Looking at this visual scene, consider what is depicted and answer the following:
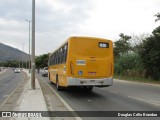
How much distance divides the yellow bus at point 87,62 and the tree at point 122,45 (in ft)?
186

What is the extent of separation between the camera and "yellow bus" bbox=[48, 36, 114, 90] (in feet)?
59.4

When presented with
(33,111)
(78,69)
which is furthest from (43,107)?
(78,69)

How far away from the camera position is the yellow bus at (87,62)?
18094 mm

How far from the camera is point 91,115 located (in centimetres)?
1195

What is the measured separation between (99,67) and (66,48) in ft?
7.49

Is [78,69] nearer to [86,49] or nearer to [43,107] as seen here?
[86,49]

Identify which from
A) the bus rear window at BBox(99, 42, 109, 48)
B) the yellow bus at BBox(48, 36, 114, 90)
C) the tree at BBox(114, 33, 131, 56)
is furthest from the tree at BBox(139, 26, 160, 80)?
the tree at BBox(114, 33, 131, 56)

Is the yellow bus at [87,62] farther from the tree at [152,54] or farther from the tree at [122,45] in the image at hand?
the tree at [122,45]

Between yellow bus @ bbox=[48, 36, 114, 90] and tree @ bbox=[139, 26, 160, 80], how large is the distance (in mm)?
19968

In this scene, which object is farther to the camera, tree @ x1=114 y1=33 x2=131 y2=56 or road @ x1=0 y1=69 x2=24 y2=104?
tree @ x1=114 y1=33 x2=131 y2=56

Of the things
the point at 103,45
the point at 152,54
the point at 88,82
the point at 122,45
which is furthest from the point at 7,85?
the point at 122,45

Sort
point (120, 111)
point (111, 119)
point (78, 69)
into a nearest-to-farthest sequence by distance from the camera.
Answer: point (111, 119) < point (120, 111) < point (78, 69)

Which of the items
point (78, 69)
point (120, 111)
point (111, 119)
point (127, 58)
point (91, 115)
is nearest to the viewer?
point (111, 119)

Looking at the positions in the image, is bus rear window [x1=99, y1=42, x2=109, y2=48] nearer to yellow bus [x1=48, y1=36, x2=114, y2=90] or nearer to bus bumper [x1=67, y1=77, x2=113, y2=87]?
yellow bus [x1=48, y1=36, x2=114, y2=90]
